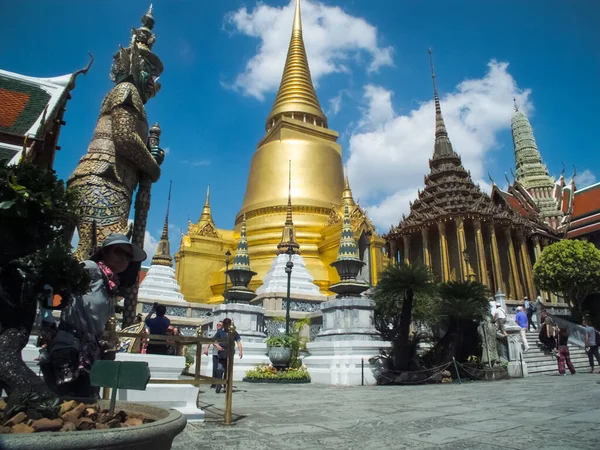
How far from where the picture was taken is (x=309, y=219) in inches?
817

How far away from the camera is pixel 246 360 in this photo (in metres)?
10.2

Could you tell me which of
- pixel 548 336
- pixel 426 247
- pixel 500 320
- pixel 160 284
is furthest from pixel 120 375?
pixel 426 247

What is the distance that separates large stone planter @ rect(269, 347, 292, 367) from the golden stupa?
8.23 m

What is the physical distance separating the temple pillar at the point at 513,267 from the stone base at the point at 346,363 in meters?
20.6

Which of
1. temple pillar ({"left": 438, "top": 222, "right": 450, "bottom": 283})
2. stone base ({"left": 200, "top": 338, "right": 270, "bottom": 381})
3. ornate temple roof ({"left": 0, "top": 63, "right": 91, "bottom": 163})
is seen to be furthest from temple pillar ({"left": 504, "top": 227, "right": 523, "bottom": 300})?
ornate temple roof ({"left": 0, "top": 63, "right": 91, "bottom": 163})

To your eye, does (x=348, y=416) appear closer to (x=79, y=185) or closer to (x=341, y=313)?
(x=79, y=185)

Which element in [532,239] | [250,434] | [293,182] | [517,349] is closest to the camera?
[250,434]

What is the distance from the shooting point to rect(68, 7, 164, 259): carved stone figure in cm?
414

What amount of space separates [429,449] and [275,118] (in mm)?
24120

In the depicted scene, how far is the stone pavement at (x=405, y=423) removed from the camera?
9.82 feet

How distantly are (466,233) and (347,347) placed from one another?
21462 mm

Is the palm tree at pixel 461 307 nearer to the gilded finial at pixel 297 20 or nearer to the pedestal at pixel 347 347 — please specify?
the pedestal at pixel 347 347

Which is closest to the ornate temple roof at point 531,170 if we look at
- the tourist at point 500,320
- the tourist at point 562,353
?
the tourist at point 500,320

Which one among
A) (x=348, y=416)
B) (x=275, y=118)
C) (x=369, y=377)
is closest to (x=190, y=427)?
(x=348, y=416)
